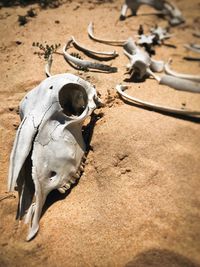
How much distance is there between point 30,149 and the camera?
8.11ft

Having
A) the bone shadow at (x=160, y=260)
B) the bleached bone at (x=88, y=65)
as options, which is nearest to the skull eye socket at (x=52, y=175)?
the bone shadow at (x=160, y=260)

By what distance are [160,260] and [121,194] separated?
662mm

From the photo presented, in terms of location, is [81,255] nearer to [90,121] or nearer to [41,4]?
[90,121]

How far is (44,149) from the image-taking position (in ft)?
8.29

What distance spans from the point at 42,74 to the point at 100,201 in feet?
6.93

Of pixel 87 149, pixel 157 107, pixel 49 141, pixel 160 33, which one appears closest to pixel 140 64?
pixel 157 107

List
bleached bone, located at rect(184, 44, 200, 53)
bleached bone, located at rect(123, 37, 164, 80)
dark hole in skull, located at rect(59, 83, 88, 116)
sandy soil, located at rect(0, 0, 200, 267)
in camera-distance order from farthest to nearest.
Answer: bleached bone, located at rect(184, 44, 200, 53)
bleached bone, located at rect(123, 37, 164, 80)
dark hole in skull, located at rect(59, 83, 88, 116)
sandy soil, located at rect(0, 0, 200, 267)

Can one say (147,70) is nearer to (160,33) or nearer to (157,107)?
(157,107)

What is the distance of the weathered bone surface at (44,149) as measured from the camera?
2404mm

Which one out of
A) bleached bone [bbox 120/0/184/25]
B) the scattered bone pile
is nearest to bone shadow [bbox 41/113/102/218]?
the scattered bone pile

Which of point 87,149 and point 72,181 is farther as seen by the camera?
point 87,149

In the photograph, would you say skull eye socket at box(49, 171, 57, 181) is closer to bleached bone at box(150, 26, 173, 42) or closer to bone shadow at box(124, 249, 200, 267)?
bone shadow at box(124, 249, 200, 267)

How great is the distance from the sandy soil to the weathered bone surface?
0.54 ft

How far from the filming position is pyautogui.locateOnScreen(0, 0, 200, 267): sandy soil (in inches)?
88.7
